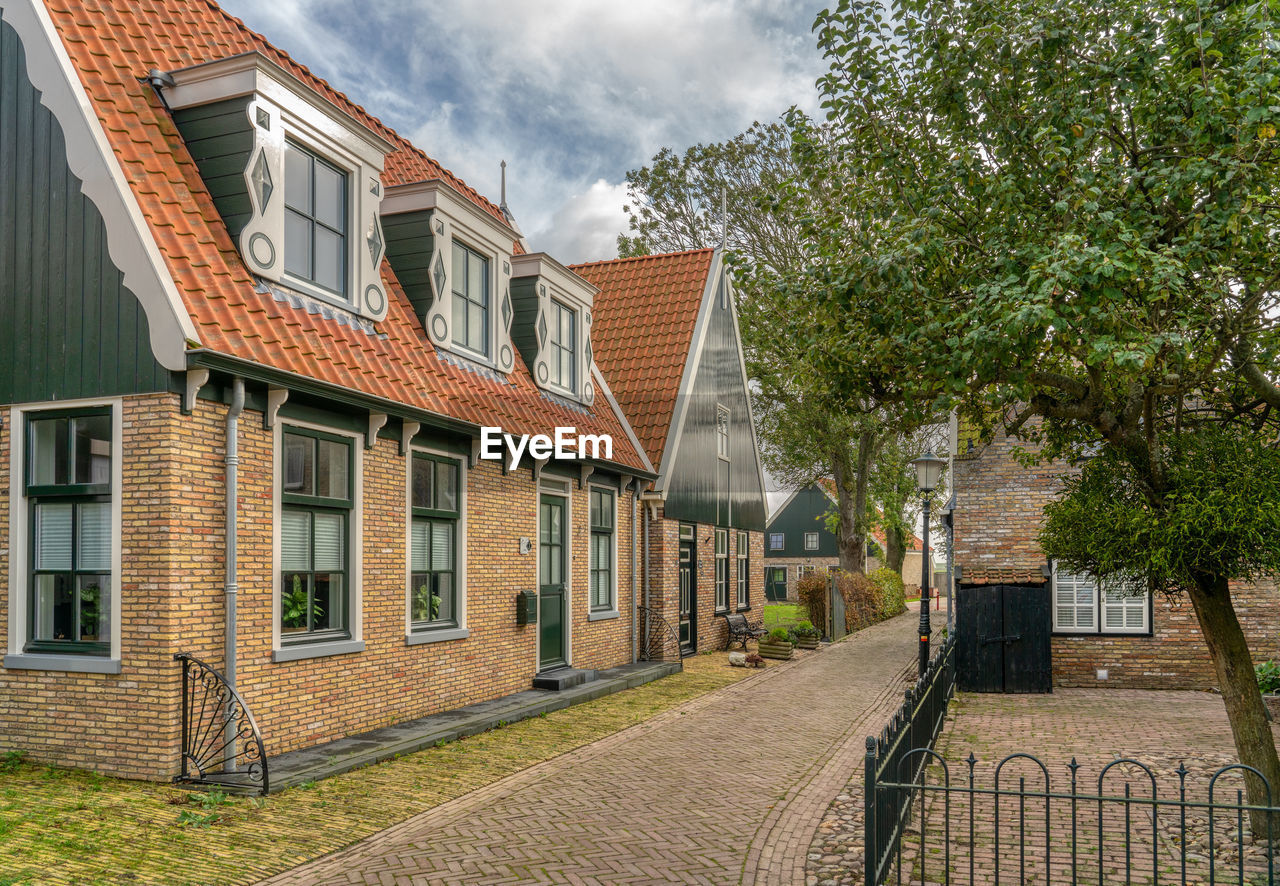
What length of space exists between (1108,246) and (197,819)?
24.5 feet

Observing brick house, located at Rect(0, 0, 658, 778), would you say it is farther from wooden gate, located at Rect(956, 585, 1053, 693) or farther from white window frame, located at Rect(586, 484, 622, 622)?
wooden gate, located at Rect(956, 585, 1053, 693)

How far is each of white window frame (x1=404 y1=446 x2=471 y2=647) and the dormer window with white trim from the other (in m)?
1.83

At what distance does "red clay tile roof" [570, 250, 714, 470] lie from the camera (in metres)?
19.1

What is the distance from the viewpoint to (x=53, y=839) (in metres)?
6.65

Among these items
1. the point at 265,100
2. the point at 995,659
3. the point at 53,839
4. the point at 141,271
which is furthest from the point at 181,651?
the point at 995,659

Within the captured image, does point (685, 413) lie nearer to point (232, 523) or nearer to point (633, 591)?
point (633, 591)

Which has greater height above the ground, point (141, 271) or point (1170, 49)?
point (1170, 49)

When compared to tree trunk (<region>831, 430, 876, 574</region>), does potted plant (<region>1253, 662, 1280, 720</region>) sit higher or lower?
lower

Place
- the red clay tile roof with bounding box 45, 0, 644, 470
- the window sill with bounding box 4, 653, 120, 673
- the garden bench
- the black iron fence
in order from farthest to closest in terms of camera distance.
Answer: the garden bench → the red clay tile roof with bounding box 45, 0, 644, 470 → the window sill with bounding box 4, 653, 120, 673 → the black iron fence

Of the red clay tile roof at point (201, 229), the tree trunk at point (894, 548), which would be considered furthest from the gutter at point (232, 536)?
the tree trunk at point (894, 548)

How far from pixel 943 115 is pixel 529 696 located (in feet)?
28.5

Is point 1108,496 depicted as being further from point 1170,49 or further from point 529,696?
point 529,696

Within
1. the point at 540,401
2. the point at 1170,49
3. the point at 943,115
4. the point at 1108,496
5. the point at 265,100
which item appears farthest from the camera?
the point at 540,401

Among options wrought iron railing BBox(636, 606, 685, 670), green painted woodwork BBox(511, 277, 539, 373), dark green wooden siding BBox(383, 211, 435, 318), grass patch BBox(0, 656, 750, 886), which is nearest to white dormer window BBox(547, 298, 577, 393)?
green painted woodwork BBox(511, 277, 539, 373)
